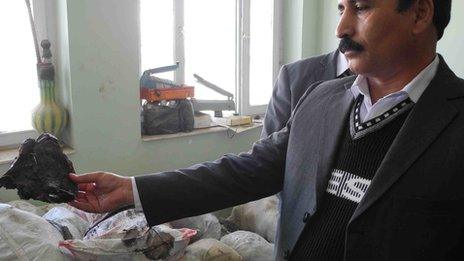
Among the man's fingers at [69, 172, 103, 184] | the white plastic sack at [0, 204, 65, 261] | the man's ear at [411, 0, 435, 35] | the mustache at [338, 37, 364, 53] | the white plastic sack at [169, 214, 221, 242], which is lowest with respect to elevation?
the white plastic sack at [169, 214, 221, 242]

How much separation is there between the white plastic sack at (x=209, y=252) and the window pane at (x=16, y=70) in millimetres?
1202

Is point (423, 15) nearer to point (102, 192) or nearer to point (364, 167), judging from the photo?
point (364, 167)

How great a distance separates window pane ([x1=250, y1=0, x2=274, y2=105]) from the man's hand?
7.76 feet

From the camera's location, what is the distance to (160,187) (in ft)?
3.54

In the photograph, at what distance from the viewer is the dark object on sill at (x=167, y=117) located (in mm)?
2504

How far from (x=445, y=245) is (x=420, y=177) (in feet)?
0.47

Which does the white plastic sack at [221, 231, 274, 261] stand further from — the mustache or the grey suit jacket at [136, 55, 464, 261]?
the mustache

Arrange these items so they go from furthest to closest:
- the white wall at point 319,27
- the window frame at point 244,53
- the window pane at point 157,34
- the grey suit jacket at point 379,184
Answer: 1. the white wall at point 319,27
2. the window frame at point 244,53
3. the window pane at point 157,34
4. the grey suit jacket at point 379,184

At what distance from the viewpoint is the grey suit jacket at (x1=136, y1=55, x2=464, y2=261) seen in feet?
2.60

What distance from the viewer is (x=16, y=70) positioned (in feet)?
7.31

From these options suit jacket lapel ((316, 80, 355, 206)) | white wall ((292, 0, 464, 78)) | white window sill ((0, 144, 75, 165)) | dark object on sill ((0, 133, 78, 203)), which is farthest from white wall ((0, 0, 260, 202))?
white wall ((292, 0, 464, 78))

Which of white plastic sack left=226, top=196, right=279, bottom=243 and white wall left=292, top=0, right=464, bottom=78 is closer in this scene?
white plastic sack left=226, top=196, right=279, bottom=243

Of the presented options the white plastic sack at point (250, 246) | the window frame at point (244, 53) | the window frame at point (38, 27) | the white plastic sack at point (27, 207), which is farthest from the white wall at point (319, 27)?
the white plastic sack at point (27, 207)

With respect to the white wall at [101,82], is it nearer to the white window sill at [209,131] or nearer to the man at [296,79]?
the white window sill at [209,131]
